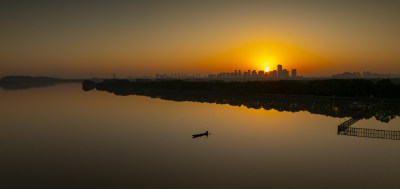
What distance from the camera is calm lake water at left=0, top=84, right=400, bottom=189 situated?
57.8ft

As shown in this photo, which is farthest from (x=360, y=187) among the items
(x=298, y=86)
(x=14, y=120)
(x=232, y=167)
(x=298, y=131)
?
(x=298, y=86)

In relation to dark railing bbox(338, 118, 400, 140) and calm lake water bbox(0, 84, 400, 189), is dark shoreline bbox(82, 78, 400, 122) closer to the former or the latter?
calm lake water bbox(0, 84, 400, 189)

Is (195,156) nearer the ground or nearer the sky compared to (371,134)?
nearer the ground

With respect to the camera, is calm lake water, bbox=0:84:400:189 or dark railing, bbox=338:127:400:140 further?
dark railing, bbox=338:127:400:140

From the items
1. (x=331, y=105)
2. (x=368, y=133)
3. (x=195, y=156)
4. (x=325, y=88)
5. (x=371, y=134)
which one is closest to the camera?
(x=195, y=156)

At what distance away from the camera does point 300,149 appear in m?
24.8

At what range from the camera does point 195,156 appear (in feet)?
75.0

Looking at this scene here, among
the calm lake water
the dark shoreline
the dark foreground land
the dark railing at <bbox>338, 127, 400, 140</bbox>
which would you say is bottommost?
the calm lake water

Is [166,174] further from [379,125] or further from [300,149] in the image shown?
[379,125]

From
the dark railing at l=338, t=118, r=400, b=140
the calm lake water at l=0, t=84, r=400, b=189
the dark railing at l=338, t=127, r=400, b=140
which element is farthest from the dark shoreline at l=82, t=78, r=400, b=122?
the dark railing at l=338, t=127, r=400, b=140

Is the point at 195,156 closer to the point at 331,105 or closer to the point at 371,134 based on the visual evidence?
the point at 371,134

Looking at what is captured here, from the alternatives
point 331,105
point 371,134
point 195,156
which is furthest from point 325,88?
point 195,156

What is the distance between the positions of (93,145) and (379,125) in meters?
34.2

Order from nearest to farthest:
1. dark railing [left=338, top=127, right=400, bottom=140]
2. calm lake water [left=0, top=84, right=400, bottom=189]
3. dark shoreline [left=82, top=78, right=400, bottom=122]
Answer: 1. calm lake water [left=0, top=84, right=400, bottom=189]
2. dark railing [left=338, top=127, right=400, bottom=140]
3. dark shoreline [left=82, top=78, right=400, bottom=122]
